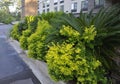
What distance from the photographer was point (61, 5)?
155ft

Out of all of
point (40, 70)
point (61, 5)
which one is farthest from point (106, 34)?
point (61, 5)

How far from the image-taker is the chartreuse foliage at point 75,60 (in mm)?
6414

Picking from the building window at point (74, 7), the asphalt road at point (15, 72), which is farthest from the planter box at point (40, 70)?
the building window at point (74, 7)

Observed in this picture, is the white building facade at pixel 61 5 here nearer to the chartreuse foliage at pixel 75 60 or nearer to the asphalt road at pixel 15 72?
the asphalt road at pixel 15 72

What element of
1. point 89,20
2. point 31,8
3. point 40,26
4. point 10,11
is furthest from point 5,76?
point 10,11

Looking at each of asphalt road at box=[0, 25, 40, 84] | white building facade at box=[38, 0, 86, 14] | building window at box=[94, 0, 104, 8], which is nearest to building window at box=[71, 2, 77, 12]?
white building facade at box=[38, 0, 86, 14]

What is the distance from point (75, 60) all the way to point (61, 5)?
41.5 m

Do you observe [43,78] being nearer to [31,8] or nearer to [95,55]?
[95,55]

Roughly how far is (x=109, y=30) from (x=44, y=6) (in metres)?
53.6

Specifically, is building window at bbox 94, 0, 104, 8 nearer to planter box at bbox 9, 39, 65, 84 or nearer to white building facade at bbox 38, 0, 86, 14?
planter box at bbox 9, 39, 65, 84

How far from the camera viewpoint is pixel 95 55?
6.99m

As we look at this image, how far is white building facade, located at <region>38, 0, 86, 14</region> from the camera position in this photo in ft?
126

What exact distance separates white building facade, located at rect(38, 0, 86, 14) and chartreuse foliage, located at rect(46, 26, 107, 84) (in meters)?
28.0

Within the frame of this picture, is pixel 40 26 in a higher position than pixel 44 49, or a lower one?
higher
